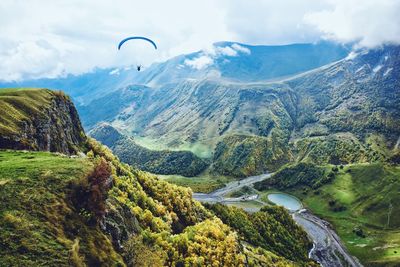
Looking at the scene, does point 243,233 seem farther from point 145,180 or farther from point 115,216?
point 115,216

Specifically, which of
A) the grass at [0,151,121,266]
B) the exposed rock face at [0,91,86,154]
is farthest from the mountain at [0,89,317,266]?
the exposed rock face at [0,91,86,154]

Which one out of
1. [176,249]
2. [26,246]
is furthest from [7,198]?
[176,249]

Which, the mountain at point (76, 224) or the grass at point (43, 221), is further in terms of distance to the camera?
the mountain at point (76, 224)

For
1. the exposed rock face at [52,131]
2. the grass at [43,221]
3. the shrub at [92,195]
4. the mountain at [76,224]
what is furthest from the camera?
the exposed rock face at [52,131]

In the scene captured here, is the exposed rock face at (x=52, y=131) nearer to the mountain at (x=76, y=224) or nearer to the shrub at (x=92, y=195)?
the mountain at (x=76, y=224)

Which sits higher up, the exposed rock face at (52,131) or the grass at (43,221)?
the exposed rock face at (52,131)

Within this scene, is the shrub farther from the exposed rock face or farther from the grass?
the exposed rock face

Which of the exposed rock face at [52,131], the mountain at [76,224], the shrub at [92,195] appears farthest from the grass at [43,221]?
the exposed rock face at [52,131]
